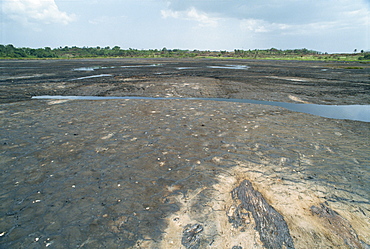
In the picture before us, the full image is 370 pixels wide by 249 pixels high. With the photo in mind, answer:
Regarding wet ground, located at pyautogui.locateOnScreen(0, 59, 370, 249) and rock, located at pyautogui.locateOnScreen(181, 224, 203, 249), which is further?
wet ground, located at pyautogui.locateOnScreen(0, 59, 370, 249)

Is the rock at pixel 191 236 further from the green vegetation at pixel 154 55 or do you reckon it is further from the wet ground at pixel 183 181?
the green vegetation at pixel 154 55

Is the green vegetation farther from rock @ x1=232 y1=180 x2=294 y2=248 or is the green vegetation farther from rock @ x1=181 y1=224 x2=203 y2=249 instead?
rock @ x1=181 y1=224 x2=203 y2=249

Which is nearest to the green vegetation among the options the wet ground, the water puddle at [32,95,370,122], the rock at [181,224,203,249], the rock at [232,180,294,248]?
the water puddle at [32,95,370,122]

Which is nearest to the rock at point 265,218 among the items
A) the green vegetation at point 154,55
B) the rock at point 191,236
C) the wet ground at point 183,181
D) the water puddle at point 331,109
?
the wet ground at point 183,181

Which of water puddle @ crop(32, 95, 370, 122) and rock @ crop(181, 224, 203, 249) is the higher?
rock @ crop(181, 224, 203, 249)

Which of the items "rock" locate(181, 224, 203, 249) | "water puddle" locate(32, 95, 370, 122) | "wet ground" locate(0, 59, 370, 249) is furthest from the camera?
"water puddle" locate(32, 95, 370, 122)

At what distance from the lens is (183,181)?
231 inches

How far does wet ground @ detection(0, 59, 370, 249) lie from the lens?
412cm

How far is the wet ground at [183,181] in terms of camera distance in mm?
4121

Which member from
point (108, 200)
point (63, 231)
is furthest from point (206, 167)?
point (63, 231)

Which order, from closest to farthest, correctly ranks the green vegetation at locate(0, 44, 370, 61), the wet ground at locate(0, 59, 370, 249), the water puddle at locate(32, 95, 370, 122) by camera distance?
the wet ground at locate(0, 59, 370, 249) → the water puddle at locate(32, 95, 370, 122) → the green vegetation at locate(0, 44, 370, 61)

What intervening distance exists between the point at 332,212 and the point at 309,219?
646 millimetres

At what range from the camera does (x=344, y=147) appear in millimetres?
7895

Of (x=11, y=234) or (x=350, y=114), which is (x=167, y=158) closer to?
(x=11, y=234)
